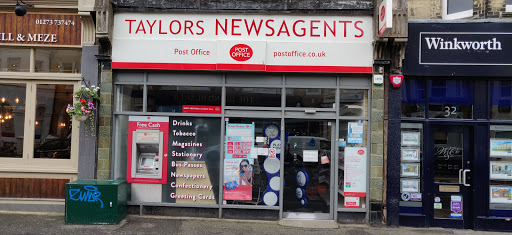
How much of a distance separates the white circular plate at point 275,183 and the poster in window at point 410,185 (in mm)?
2485

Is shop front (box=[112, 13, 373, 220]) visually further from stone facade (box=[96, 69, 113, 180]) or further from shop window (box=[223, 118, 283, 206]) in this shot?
stone facade (box=[96, 69, 113, 180])

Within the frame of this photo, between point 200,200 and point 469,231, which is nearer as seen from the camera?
point 469,231

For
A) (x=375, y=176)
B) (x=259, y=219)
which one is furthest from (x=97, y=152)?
(x=375, y=176)

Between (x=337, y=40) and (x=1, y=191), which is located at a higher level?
(x=337, y=40)

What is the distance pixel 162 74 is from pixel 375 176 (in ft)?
15.8

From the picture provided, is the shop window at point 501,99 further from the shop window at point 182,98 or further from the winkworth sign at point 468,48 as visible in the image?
the shop window at point 182,98

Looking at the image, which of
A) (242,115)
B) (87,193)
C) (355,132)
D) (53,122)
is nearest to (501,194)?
(355,132)

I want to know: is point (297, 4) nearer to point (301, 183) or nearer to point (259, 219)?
point (301, 183)

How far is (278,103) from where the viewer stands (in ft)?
23.5

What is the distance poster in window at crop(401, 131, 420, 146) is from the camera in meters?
7.02

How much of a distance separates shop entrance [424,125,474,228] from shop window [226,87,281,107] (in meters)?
3.26

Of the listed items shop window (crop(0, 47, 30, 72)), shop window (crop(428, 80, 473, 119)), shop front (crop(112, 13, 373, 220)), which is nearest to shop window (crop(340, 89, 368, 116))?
shop front (crop(112, 13, 373, 220))

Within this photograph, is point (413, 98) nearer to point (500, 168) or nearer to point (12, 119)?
point (500, 168)

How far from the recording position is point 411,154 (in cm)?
703
